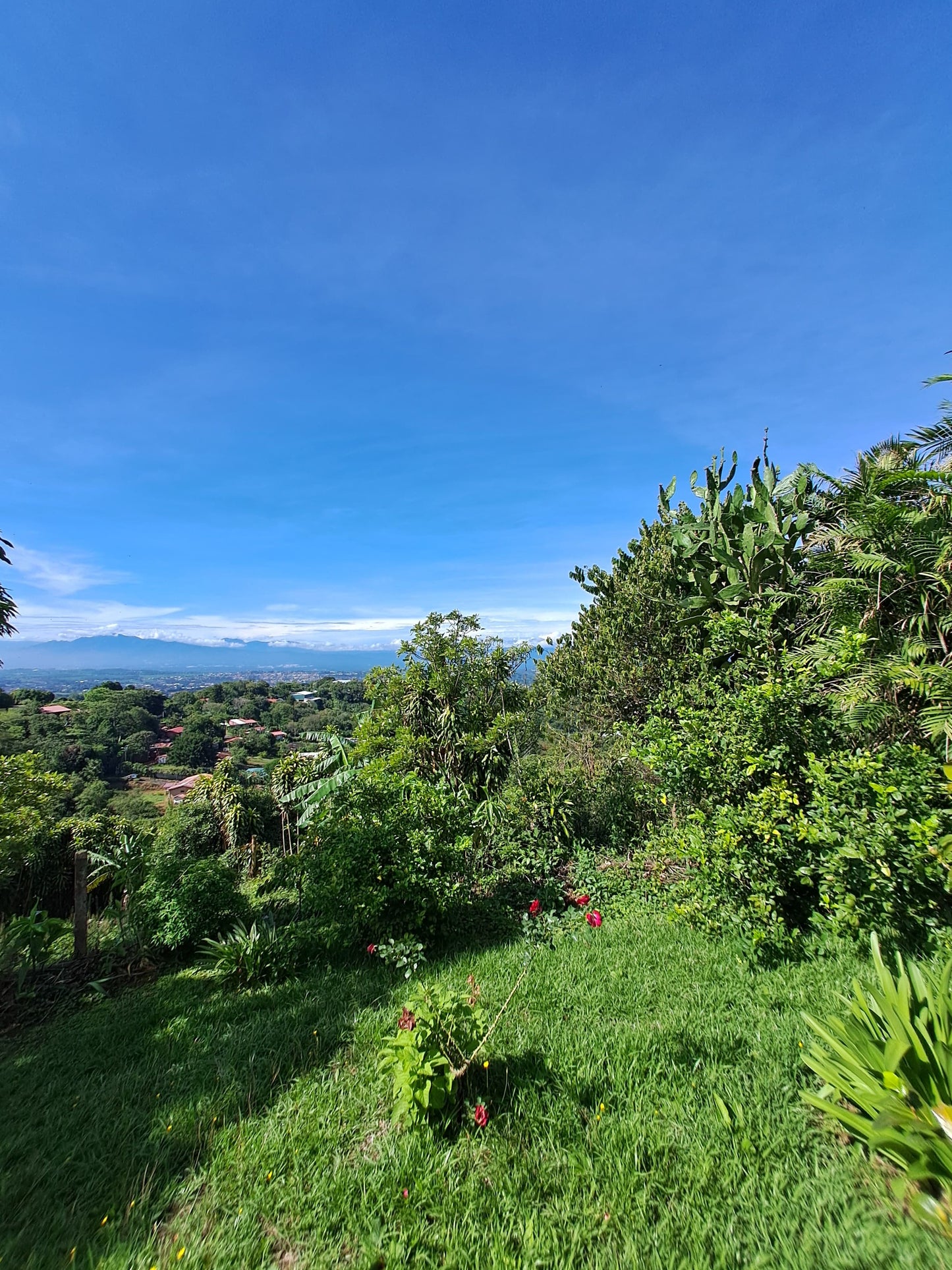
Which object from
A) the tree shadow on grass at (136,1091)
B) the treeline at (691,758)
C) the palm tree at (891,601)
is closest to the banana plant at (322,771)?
the treeline at (691,758)

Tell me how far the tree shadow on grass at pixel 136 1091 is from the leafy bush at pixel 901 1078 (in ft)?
10.4

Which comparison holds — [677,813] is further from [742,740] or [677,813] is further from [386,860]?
[386,860]

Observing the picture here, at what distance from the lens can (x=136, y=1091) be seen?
3.35 metres

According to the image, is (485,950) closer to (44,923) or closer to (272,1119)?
(272,1119)

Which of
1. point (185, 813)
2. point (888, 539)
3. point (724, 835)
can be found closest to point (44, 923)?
point (724, 835)

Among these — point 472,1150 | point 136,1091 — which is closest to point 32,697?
point 136,1091

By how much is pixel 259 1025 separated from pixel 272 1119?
54.1 inches

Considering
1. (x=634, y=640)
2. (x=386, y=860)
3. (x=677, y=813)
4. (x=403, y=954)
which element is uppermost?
(x=634, y=640)

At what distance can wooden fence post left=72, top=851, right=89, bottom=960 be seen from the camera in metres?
5.77

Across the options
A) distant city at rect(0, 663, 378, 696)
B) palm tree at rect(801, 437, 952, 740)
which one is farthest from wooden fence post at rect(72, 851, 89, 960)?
distant city at rect(0, 663, 378, 696)

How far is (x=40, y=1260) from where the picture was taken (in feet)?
6.95

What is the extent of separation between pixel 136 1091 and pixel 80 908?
342 centimetres

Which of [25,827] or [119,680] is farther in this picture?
[119,680]

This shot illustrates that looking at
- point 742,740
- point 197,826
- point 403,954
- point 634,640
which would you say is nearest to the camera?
point 403,954
